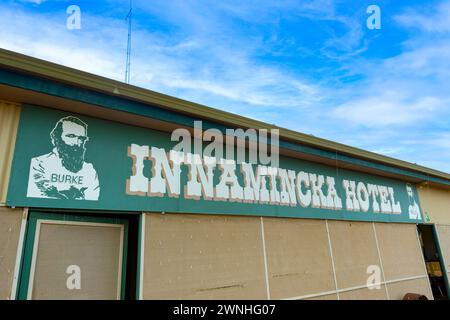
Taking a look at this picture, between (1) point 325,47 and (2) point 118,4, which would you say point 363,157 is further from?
(2) point 118,4

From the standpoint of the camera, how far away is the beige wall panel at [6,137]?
329 centimetres

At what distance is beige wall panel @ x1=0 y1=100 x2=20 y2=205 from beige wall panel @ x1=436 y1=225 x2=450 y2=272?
11655 millimetres


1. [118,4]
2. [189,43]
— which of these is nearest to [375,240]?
[189,43]

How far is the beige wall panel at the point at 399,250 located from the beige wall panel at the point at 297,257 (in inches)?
95.7

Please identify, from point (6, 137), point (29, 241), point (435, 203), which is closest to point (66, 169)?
point (6, 137)

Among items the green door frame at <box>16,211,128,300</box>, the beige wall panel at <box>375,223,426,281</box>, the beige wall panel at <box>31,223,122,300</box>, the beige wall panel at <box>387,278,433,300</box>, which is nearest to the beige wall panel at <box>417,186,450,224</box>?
Result: the beige wall panel at <box>375,223,426,281</box>

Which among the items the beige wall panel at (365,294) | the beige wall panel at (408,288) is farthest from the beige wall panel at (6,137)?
the beige wall panel at (408,288)

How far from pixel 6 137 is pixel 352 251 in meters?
7.04

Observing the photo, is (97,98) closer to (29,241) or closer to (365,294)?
(29,241)

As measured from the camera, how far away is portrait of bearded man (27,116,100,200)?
3500 millimetres

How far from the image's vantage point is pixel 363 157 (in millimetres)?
7449

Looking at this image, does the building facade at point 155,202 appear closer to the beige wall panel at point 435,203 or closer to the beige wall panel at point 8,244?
the beige wall panel at point 8,244

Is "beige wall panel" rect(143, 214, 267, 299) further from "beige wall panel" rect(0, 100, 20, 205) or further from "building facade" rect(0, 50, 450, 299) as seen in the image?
"beige wall panel" rect(0, 100, 20, 205)

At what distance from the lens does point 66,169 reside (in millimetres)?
3697
